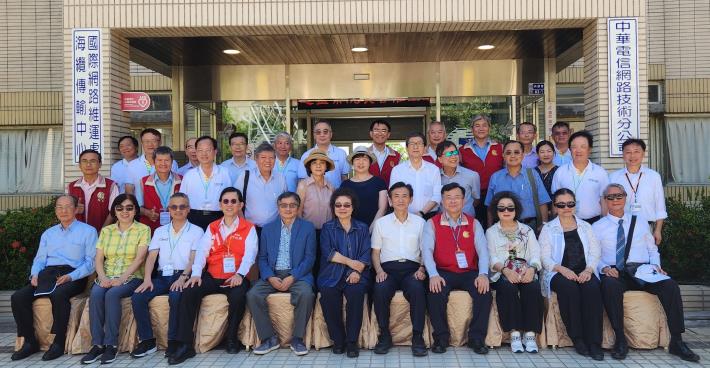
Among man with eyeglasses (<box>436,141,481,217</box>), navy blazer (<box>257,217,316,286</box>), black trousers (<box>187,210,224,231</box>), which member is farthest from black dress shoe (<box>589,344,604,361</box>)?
black trousers (<box>187,210,224,231</box>)

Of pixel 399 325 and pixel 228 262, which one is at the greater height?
pixel 228 262

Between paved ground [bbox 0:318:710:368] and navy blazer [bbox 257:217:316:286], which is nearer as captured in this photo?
paved ground [bbox 0:318:710:368]

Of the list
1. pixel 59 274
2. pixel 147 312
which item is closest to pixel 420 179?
pixel 147 312

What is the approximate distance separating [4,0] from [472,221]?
414 inches

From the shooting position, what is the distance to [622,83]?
23.0 feet

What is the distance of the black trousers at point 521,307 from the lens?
17.8 ft

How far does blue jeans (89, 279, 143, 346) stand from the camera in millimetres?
5422

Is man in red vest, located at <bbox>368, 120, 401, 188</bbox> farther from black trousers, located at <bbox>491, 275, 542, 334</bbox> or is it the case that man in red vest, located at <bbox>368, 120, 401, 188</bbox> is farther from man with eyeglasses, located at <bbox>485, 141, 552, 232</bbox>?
black trousers, located at <bbox>491, 275, 542, 334</bbox>

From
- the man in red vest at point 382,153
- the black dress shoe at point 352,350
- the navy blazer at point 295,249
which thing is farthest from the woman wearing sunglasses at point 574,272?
the navy blazer at point 295,249

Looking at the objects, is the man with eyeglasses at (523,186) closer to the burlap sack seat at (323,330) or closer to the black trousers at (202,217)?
the burlap sack seat at (323,330)

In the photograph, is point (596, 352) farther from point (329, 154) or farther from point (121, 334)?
point (121, 334)

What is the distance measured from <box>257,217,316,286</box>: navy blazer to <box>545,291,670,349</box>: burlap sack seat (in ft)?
7.00

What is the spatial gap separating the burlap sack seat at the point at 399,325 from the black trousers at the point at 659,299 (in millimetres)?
1513

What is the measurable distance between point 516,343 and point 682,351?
1.29 m
